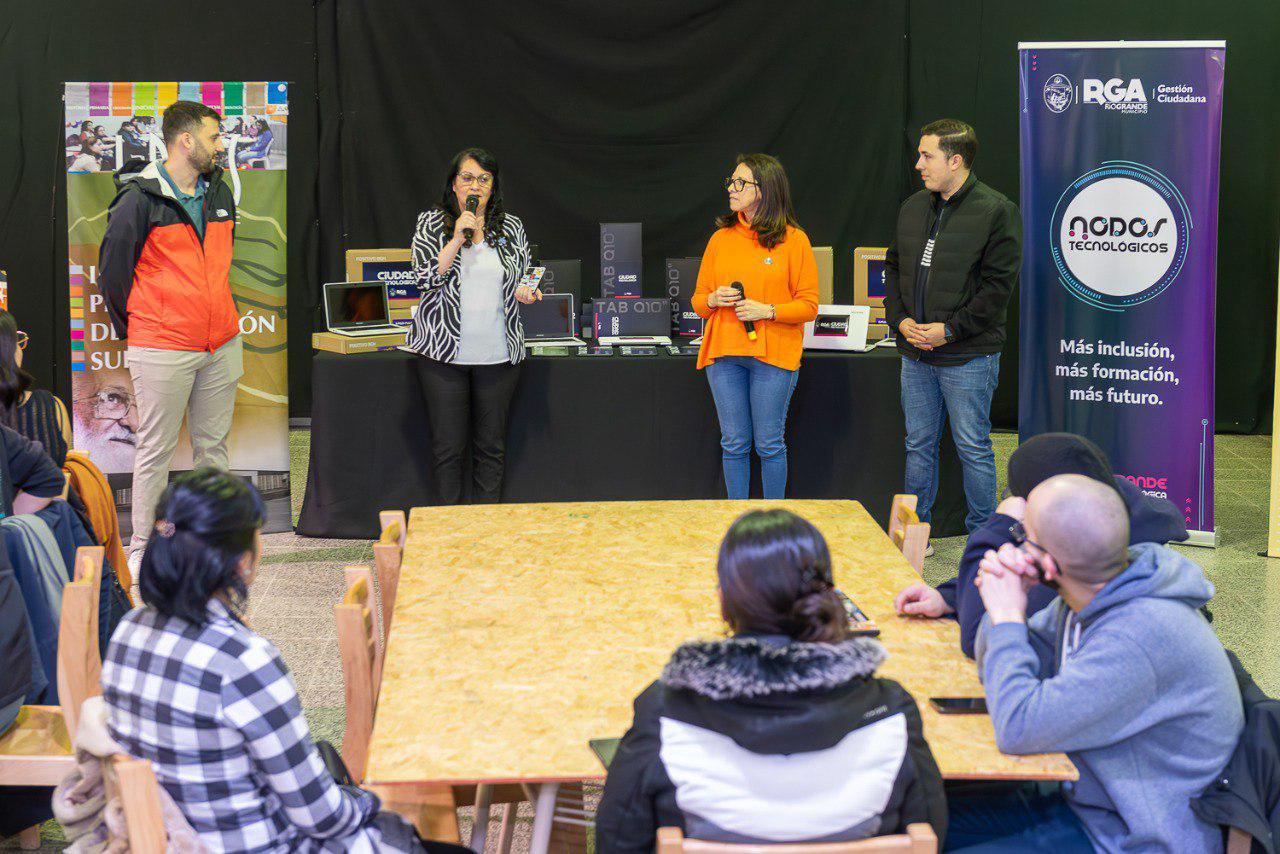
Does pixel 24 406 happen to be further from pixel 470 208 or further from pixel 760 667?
pixel 760 667

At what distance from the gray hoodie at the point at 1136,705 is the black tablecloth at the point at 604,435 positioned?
325 centimetres

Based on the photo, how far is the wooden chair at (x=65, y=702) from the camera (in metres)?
2.55

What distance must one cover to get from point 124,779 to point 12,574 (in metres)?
1.10

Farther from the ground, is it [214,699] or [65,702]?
[214,699]

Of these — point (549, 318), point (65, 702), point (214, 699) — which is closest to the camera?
point (214, 699)

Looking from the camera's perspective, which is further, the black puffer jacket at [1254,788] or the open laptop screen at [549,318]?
the open laptop screen at [549,318]

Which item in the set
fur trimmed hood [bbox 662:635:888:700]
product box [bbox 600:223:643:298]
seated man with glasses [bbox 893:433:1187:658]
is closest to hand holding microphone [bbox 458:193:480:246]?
product box [bbox 600:223:643:298]

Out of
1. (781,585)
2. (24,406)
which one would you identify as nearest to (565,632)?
(781,585)

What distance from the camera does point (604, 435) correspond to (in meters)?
5.43

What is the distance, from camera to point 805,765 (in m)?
1.71

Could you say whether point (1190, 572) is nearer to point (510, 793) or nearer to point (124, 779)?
point (510, 793)

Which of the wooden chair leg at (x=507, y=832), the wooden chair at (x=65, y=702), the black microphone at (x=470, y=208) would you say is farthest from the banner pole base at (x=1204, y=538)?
the wooden chair at (x=65, y=702)

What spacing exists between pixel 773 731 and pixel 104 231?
14.3 ft

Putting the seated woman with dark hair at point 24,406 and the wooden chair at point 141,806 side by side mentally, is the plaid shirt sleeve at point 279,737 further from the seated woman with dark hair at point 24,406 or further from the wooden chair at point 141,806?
the seated woman with dark hair at point 24,406
